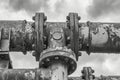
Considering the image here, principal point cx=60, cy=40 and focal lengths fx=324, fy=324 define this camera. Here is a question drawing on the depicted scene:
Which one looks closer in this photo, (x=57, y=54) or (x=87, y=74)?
(x=57, y=54)

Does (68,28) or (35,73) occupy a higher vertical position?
(68,28)

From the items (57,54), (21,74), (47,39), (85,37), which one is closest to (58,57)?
(57,54)

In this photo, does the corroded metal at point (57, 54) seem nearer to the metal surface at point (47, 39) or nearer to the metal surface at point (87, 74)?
the metal surface at point (47, 39)

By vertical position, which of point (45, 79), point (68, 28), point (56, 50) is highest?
point (68, 28)

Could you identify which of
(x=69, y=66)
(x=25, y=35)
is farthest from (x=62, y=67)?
(x=25, y=35)

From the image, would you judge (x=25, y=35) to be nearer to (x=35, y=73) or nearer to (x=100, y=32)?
(x=35, y=73)

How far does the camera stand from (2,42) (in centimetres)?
624

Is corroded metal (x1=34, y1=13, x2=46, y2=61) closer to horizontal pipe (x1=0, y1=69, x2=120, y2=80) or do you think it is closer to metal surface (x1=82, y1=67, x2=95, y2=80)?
horizontal pipe (x1=0, y1=69, x2=120, y2=80)

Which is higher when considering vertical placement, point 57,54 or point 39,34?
point 39,34

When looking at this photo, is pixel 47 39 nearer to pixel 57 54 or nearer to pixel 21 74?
pixel 57 54

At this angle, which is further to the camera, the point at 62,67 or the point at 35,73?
the point at 35,73

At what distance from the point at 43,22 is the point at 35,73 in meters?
0.99

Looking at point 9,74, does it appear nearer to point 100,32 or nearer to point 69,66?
point 69,66

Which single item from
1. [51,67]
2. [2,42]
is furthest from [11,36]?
[51,67]
